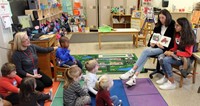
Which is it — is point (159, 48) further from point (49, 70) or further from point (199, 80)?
point (49, 70)

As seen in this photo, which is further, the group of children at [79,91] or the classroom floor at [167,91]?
the classroom floor at [167,91]

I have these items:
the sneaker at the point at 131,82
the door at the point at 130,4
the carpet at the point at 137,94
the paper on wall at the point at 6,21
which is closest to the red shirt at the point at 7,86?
the carpet at the point at 137,94

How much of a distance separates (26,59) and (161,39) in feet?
7.19

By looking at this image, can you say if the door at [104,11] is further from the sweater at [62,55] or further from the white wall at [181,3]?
the sweater at [62,55]

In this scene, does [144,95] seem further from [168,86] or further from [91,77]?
[91,77]

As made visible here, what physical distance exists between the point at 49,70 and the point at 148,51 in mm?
1740

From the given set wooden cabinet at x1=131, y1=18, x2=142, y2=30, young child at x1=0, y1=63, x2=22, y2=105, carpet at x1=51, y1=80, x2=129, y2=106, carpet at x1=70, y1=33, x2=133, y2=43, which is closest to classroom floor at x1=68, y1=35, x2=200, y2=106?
carpet at x1=51, y1=80, x2=129, y2=106

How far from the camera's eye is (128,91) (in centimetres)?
277

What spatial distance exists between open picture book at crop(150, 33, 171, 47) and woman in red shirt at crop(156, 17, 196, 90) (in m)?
0.12

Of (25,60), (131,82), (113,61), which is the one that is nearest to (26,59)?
(25,60)

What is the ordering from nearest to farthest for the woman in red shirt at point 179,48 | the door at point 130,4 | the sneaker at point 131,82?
the woman in red shirt at point 179,48 < the sneaker at point 131,82 < the door at point 130,4

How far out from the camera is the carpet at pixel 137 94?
8.04ft

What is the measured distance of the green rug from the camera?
358cm

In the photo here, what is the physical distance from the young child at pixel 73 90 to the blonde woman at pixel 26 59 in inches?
29.2
